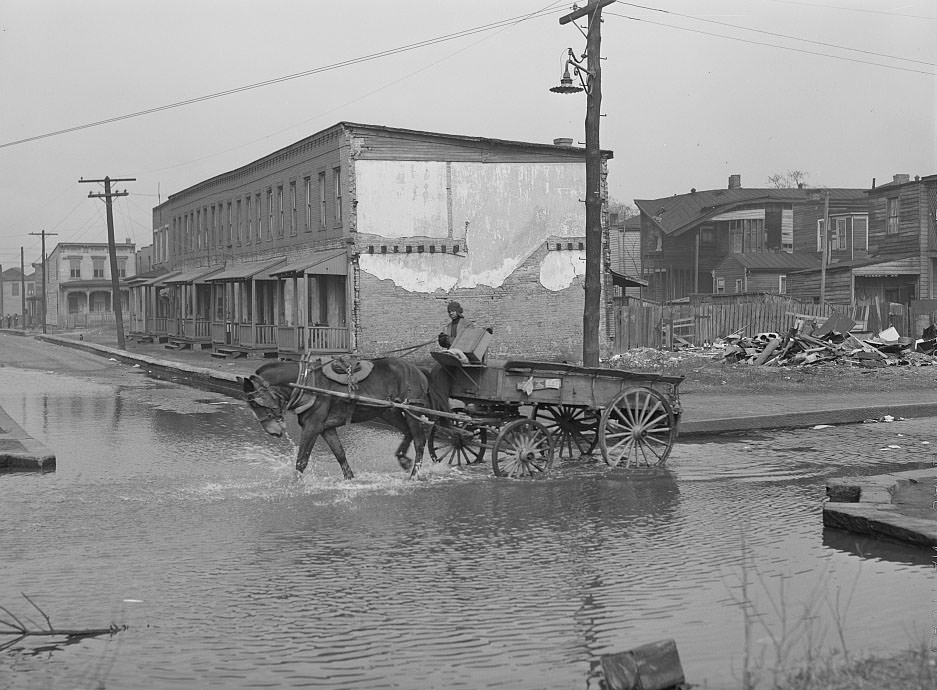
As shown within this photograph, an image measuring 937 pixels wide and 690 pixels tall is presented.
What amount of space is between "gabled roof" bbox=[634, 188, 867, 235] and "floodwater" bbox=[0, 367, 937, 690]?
54948 millimetres

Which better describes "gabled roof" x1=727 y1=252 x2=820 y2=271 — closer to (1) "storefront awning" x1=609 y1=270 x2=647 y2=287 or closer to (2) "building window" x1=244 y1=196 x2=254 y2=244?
(1) "storefront awning" x1=609 y1=270 x2=647 y2=287

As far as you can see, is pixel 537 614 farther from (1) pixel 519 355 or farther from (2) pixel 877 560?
(1) pixel 519 355

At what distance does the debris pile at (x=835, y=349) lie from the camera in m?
28.4

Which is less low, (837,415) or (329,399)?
(329,399)

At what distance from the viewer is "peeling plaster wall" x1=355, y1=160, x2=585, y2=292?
36.1m

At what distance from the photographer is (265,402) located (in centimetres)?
1207

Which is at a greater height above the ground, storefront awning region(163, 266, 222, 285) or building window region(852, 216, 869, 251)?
building window region(852, 216, 869, 251)

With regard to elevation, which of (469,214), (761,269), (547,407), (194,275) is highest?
(469,214)

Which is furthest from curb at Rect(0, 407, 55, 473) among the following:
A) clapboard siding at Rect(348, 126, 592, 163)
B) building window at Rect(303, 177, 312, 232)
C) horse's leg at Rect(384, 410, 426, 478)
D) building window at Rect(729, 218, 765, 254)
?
building window at Rect(729, 218, 765, 254)

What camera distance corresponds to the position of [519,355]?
3741 cm

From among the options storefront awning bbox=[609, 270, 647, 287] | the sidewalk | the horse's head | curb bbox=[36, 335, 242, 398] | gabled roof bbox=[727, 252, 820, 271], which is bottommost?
curb bbox=[36, 335, 242, 398]

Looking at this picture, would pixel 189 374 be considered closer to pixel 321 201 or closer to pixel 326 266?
pixel 326 266

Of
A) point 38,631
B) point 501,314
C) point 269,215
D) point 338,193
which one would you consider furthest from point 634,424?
point 269,215

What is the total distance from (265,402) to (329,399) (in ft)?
2.23
